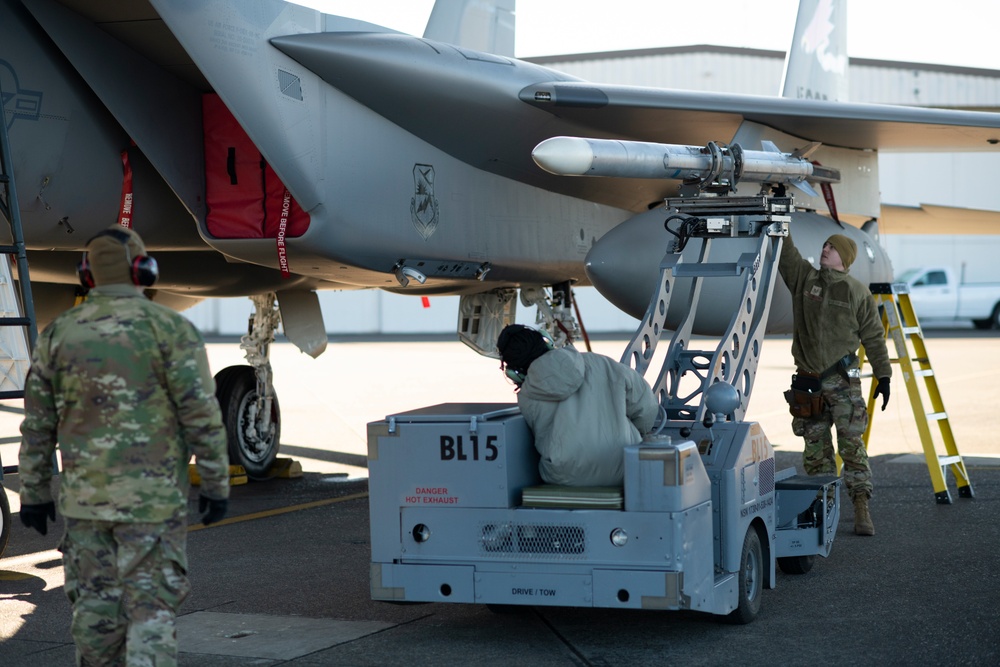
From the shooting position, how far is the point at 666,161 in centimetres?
624

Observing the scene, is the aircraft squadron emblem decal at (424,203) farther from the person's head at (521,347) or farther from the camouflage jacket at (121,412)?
the camouflage jacket at (121,412)

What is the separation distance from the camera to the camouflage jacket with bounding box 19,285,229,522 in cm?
369

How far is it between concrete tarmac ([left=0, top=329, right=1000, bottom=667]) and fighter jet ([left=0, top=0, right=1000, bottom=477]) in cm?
167

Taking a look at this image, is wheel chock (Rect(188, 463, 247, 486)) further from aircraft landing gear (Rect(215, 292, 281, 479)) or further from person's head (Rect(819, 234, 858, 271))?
person's head (Rect(819, 234, 858, 271))

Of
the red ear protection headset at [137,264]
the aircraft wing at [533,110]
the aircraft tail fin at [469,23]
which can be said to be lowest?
the red ear protection headset at [137,264]

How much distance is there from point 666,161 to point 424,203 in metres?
2.16

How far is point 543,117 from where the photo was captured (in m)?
8.40

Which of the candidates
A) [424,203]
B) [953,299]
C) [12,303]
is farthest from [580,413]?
[953,299]

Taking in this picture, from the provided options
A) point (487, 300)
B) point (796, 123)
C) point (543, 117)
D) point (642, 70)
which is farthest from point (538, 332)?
point (642, 70)

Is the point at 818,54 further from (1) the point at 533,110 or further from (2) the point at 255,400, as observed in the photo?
(2) the point at 255,400

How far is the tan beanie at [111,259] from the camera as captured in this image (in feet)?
12.5

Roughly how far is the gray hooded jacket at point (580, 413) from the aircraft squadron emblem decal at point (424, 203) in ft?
9.68

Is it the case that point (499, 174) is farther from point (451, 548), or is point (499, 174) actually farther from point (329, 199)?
point (451, 548)

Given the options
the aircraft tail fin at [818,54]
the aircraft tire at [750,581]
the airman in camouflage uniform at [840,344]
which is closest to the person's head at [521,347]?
the aircraft tire at [750,581]
